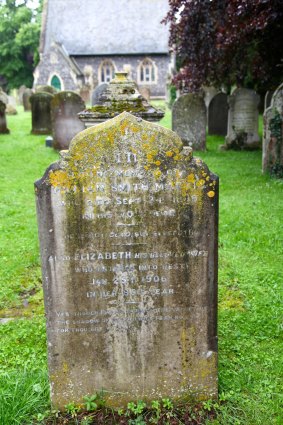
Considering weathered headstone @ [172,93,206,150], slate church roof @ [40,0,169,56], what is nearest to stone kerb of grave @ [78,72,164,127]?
weathered headstone @ [172,93,206,150]

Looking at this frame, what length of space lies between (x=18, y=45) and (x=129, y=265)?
2024 inches

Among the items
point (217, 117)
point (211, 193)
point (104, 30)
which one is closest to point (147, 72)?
point (104, 30)

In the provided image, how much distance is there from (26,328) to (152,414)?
1.69m

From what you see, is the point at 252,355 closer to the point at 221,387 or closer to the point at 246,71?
the point at 221,387

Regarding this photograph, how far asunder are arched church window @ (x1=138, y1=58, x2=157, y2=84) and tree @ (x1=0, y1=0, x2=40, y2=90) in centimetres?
1128

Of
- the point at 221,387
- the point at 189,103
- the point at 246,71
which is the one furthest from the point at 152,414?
the point at 246,71

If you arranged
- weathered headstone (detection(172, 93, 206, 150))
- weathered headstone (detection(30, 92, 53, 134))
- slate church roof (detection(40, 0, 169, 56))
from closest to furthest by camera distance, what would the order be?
weathered headstone (detection(172, 93, 206, 150)) < weathered headstone (detection(30, 92, 53, 134)) < slate church roof (detection(40, 0, 169, 56))

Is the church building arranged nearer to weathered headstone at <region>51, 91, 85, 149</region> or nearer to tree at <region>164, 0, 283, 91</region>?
tree at <region>164, 0, 283, 91</region>

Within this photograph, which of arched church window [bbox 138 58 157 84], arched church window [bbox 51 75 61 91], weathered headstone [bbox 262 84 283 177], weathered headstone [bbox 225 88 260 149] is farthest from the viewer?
arched church window [bbox 138 58 157 84]

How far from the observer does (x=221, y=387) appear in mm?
3420

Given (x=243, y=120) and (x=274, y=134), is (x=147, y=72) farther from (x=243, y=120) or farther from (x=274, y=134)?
(x=274, y=134)

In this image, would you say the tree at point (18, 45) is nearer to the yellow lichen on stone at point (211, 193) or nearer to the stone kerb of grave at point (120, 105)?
the stone kerb of grave at point (120, 105)

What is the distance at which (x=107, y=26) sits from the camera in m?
44.4

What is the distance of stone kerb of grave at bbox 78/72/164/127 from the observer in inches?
285
